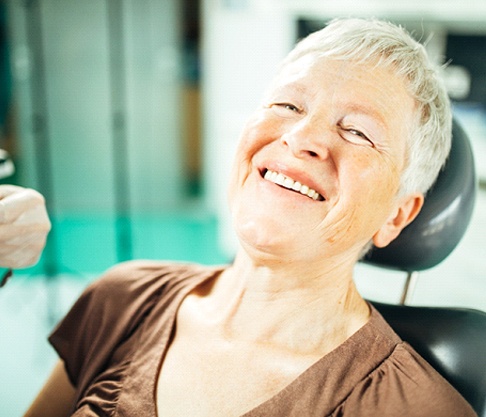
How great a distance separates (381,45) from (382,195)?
0.31 metres

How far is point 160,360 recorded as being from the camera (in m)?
1.10

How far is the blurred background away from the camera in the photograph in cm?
296

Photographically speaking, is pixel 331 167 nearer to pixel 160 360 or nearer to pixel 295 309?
pixel 295 309

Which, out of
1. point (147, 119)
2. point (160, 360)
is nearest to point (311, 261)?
point (160, 360)

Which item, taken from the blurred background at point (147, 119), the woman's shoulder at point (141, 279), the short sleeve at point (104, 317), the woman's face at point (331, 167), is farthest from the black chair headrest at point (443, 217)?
the blurred background at point (147, 119)

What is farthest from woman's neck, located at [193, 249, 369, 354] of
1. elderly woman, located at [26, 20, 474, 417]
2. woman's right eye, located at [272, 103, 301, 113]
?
woman's right eye, located at [272, 103, 301, 113]

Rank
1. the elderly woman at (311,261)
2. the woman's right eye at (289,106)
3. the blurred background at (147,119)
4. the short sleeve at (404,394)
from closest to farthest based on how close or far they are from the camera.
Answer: the short sleeve at (404,394) < the elderly woman at (311,261) < the woman's right eye at (289,106) < the blurred background at (147,119)

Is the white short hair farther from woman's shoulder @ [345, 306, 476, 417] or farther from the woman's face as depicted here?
woman's shoulder @ [345, 306, 476, 417]

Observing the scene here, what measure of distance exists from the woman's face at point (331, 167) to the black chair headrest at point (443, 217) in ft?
0.36

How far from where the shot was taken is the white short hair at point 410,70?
1053 millimetres

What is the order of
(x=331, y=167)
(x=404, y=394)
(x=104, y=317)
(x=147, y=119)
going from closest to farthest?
(x=404, y=394), (x=331, y=167), (x=104, y=317), (x=147, y=119)

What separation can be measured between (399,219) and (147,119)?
356cm

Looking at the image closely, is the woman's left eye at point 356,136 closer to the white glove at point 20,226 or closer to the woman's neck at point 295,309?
the woman's neck at point 295,309

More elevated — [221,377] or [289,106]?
[289,106]
